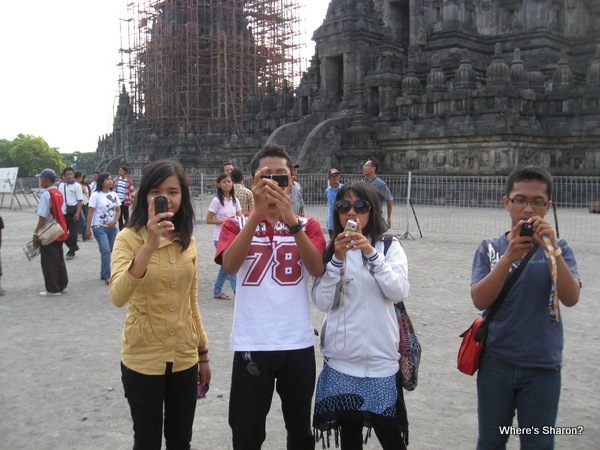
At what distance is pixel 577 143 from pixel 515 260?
23.0 m

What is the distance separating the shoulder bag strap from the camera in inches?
117

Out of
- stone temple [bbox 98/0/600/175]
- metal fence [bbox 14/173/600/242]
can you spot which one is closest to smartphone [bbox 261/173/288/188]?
metal fence [bbox 14/173/600/242]

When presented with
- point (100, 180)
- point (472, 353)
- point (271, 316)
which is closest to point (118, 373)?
point (271, 316)

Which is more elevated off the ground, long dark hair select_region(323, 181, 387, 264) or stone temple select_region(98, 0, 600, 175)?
stone temple select_region(98, 0, 600, 175)

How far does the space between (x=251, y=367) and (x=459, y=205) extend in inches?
736

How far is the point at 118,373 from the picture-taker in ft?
18.3

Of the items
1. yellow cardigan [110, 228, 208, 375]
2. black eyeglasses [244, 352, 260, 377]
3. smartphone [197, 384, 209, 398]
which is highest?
yellow cardigan [110, 228, 208, 375]

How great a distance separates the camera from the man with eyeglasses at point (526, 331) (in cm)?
297

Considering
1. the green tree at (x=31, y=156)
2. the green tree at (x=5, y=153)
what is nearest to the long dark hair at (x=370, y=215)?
the green tree at (x=31, y=156)

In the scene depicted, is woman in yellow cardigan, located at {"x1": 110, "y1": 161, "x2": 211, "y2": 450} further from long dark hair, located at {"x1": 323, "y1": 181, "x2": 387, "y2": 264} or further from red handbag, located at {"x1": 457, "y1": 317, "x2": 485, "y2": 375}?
red handbag, located at {"x1": 457, "y1": 317, "x2": 485, "y2": 375}

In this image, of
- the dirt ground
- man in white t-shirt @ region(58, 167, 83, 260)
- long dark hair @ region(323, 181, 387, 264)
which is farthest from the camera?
man in white t-shirt @ region(58, 167, 83, 260)

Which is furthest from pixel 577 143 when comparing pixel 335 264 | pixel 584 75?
pixel 335 264

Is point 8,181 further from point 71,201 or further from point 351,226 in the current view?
point 351,226

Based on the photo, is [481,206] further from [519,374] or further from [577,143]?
[519,374]
